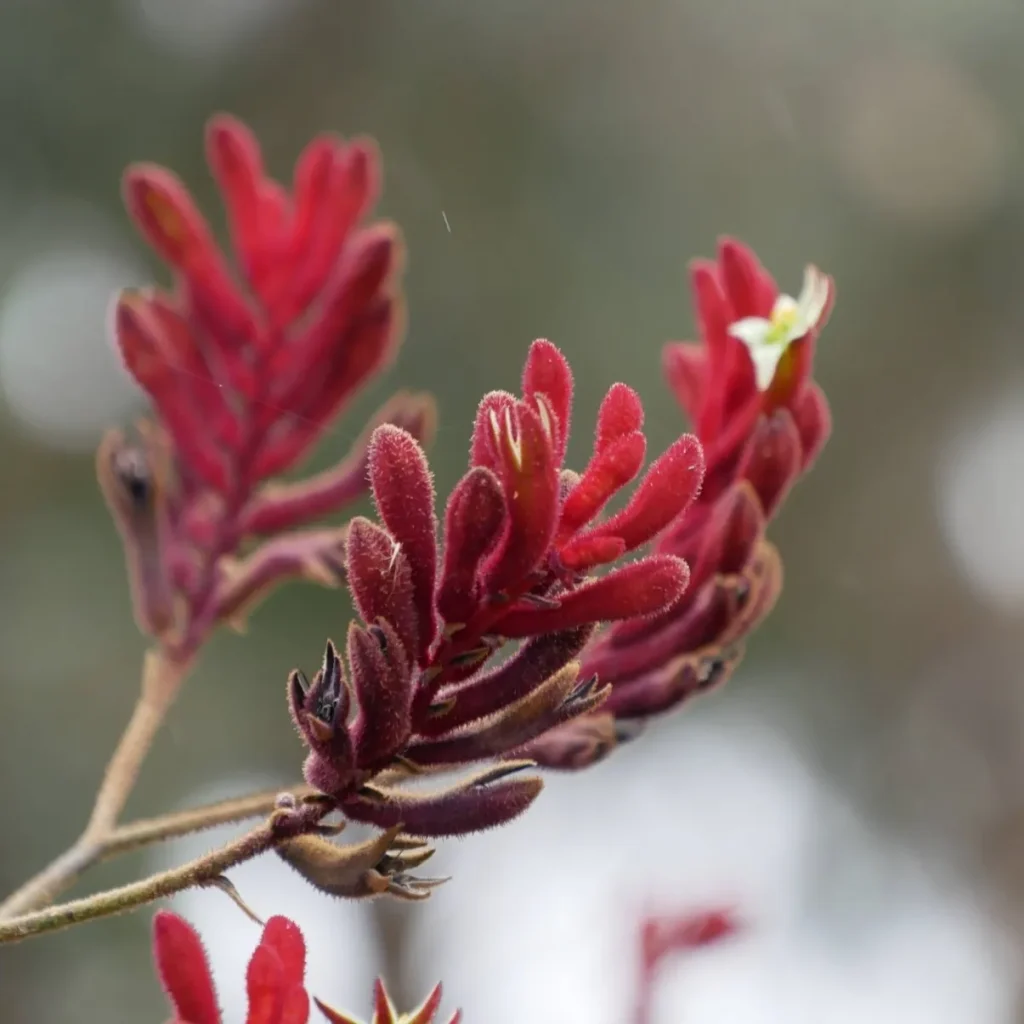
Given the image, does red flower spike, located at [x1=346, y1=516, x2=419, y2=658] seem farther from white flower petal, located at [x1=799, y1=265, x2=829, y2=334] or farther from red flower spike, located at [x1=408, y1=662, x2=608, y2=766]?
white flower petal, located at [x1=799, y1=265, x2=829, y2=334]

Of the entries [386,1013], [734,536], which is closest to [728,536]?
[734,536]

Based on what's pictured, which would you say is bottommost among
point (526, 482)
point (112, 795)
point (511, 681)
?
point (112, 795)

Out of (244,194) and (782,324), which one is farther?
(244,194)

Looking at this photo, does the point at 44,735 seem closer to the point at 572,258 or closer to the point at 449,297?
the point at 449,297

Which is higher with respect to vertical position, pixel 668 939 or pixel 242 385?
pixel 242 385

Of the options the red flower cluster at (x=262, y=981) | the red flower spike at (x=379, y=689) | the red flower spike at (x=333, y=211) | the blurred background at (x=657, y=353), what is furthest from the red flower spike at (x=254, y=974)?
the blurred background at (x=657, y=353)

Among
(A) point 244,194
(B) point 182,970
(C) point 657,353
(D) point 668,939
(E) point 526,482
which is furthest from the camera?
(C) point 657,353

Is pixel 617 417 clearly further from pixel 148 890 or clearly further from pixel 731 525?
pixel 148 890

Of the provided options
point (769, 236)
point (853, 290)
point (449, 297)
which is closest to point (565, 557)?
point (449, 297)
